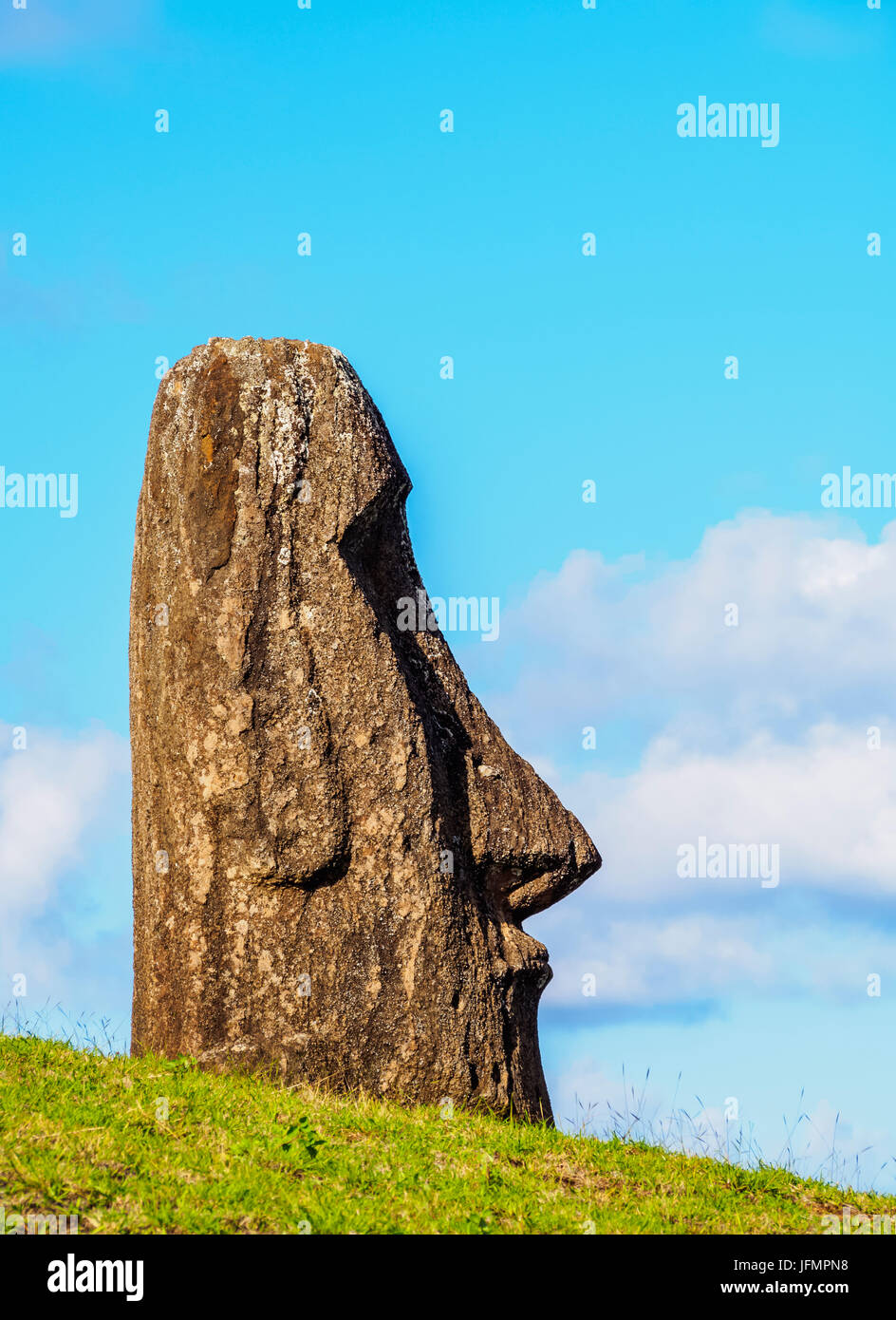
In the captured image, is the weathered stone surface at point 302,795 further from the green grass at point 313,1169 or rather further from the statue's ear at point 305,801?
the green grass at point 313,1169

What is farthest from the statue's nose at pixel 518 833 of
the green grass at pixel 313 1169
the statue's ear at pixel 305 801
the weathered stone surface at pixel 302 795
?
the green grass at pixel 313 1169

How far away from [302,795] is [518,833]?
201 cm

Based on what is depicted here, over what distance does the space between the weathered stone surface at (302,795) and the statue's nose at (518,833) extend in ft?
0.08

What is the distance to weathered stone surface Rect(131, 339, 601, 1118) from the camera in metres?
10.2

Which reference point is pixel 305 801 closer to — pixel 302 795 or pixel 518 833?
pixel 302 795

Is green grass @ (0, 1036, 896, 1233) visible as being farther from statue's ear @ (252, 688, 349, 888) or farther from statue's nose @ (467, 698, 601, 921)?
statue's nose @ (467, 698, 601, 921)

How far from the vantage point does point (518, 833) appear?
11266mm

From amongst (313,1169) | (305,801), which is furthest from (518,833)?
(313,1169)

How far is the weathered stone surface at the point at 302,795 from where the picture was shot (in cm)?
1019

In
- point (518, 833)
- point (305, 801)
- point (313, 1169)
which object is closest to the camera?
point (313, 1169)

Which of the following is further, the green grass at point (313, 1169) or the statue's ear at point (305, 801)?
the statue's ear at point (305, 801)
